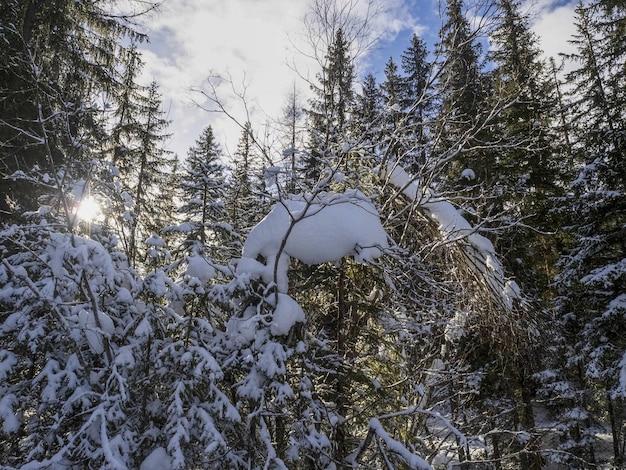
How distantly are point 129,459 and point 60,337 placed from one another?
1362 millimetres

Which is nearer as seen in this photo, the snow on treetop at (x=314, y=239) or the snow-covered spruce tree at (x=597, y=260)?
the snow on treetop at (x=314, y=239)

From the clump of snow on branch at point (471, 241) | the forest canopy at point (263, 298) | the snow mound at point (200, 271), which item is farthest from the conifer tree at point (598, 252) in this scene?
the snow mound at point (200, 271)

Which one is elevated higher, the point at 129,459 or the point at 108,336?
the point at 108,336

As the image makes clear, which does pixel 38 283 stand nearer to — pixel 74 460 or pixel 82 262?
pixel 82 262

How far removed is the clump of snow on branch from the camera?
3.86 m

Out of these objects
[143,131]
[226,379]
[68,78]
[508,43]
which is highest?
[508,43]

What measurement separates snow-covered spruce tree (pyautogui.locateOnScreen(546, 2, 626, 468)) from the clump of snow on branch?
7.61 metres

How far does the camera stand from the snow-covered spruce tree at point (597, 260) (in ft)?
33.6

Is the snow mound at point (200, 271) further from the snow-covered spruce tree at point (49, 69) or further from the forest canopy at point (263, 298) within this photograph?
the snow-covered spruce tree at point (49, 69)

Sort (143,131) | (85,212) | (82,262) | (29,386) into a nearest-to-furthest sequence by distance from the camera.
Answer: (82,262)
(29,386)
(85,212)
(143,131)

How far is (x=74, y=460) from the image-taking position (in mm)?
3062

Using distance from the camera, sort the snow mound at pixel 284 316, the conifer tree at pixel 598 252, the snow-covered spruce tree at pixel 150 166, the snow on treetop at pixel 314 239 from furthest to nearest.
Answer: the snow-covered spruce tree at pixel 150 166 → the conifer tree at pixel 598 252 → the snow on treetop at pixel 314 239 → the snow mound at pixel 284 316

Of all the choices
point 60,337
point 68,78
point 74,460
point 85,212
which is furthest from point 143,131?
point 74,460

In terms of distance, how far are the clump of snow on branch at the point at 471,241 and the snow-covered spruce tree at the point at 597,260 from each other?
761 cm
